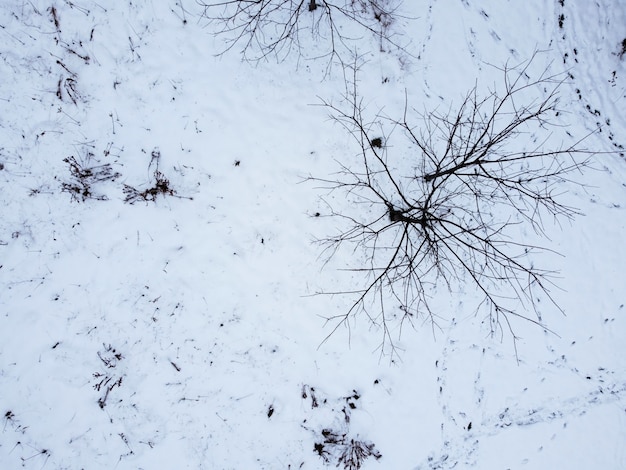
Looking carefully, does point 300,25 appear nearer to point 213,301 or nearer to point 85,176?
point 85,176

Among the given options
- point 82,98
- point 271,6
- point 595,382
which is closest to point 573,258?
point 595,382

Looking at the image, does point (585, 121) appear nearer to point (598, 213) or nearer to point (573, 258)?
point (598, 213)

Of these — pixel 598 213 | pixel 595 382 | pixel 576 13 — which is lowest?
pixel 595 382

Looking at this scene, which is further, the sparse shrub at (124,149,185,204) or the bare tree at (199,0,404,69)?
the bare tree at (199,0,404,69)

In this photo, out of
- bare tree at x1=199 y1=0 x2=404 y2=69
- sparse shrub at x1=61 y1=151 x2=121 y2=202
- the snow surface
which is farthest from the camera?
bare tree at x1=199 y1=0 x2=404 y2=69

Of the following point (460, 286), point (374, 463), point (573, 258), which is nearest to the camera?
point (374, 463)

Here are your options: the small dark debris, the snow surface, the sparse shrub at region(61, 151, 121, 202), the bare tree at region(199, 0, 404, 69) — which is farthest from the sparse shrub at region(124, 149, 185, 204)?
A: the small dark debris

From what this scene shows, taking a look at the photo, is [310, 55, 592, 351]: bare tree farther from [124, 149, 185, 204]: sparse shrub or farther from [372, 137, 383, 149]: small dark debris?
[124, 149, 185, 204]: sparse shrub
